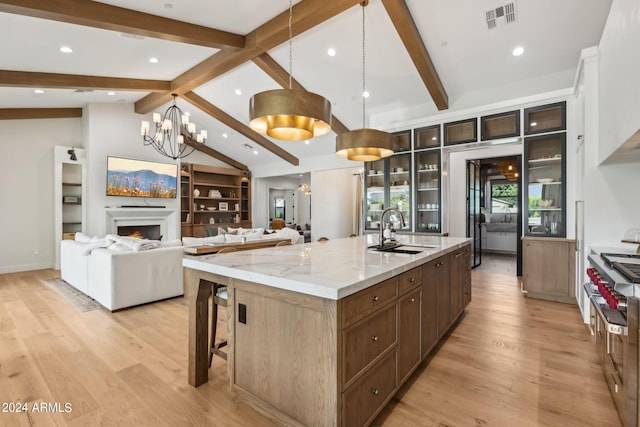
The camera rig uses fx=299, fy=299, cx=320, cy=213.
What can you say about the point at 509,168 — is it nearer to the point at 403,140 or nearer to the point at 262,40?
the point at 403,140

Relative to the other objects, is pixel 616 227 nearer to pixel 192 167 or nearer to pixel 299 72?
pixel 299 72

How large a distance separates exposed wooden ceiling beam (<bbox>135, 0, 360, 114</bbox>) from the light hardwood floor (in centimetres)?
393

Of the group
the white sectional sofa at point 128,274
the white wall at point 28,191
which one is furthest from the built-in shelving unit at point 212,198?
the white sectional sofa at point 128,274

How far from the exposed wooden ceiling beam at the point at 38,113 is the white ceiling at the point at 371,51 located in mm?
167

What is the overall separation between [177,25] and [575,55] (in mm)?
5270

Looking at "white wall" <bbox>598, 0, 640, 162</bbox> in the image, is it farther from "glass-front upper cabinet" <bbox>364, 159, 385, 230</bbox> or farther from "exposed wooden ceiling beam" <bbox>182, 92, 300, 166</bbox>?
"exposed wooden ceiling beam" <bbox>182, 92, 300, 166</bbox>

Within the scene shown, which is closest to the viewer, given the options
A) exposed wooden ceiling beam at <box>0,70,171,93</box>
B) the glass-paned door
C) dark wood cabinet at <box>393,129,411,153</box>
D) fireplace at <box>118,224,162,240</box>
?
exposed wooden ceiling beam at <box>0,70,171,93</box>

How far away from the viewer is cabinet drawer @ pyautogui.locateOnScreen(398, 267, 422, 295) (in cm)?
196

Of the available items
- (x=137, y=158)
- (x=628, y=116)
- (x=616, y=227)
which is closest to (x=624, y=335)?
(x=628, y=116)

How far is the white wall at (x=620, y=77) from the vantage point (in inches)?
68.5

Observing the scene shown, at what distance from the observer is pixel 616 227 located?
313cm

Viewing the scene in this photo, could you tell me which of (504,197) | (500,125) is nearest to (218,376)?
(500,125)

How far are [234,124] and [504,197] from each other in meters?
7.92

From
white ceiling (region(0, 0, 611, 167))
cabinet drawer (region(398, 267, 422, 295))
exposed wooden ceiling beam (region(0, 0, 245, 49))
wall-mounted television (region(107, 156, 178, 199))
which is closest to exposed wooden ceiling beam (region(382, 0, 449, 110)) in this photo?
white ceiling (region(0, 0, 611, 167))
